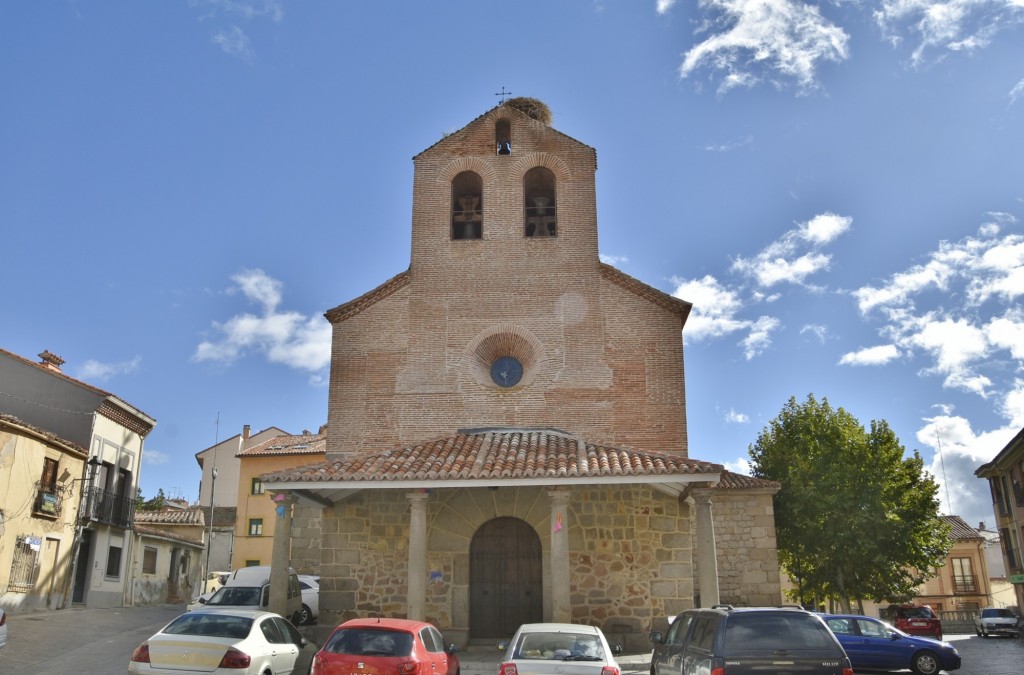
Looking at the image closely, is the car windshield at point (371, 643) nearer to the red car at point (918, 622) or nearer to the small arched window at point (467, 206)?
the small arched window at point (467, 206)

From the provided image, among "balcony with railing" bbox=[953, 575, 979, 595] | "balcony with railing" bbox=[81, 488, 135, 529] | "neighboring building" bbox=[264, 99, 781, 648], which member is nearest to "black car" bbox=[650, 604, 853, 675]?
"neighboring building" bbox=[264, 99, 781, 648]

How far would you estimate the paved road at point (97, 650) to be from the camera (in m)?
13.1

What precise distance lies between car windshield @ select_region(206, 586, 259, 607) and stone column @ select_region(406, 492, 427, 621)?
3944 mm

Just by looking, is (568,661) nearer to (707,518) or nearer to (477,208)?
(707,518)

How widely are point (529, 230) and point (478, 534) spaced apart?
7.40 m

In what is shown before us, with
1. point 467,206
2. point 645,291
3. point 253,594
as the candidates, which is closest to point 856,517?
point 645,291

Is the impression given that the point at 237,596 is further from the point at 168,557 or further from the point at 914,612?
the point at 914,612

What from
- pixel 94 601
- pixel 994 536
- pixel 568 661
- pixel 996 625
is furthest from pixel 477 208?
pixel 994 536

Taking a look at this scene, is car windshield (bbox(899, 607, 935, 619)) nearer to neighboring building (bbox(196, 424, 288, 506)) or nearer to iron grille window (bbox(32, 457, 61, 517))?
iron grille window (bbox(32, 457, 61, 517))

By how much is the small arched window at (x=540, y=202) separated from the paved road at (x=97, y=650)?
947cm

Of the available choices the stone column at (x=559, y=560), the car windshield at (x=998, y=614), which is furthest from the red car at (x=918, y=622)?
the stone column at (x=559, y=560)

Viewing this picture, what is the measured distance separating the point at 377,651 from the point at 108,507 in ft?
61.8

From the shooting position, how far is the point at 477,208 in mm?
19797

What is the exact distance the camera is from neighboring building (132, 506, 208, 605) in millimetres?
28094
